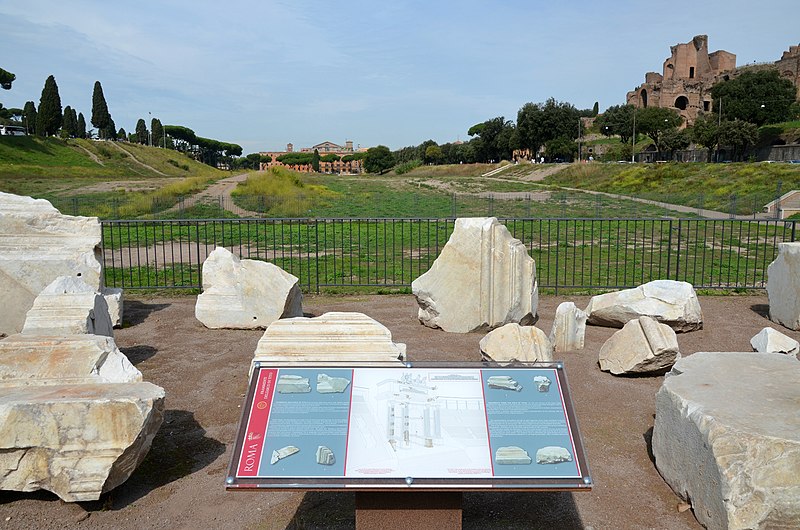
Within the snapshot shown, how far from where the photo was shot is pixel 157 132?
9650 cm

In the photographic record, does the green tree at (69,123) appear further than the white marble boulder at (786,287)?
Yes

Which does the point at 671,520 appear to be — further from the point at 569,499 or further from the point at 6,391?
the point at 6,391

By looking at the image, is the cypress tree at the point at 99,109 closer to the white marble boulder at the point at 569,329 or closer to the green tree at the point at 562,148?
the green tree at the point at 562,148

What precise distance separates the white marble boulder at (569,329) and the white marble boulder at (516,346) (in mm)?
1249

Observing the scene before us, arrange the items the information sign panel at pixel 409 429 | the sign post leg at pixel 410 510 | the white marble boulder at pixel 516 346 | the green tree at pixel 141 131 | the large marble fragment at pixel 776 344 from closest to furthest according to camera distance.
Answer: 1. the information sign panel at pixel 409 429
2. the sign post leg at pixel 410 510
3. the white marble boulder at pixel 516 346
4. the large marble fragment at pixel 776 344
5. the green tree at pixel 141 131

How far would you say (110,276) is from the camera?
1282cm

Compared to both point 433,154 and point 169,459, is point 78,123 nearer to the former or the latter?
point 433,154

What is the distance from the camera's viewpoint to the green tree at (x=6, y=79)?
214 ft

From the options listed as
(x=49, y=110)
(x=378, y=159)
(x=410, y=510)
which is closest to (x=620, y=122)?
(x=378, y=159)

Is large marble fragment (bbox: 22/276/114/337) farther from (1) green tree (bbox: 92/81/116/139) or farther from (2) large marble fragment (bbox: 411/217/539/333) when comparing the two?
(1) green tree (bbox: 92/81/116/139)

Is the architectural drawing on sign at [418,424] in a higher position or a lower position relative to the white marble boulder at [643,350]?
higher

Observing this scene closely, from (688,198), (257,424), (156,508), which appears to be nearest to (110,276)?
(156,508)

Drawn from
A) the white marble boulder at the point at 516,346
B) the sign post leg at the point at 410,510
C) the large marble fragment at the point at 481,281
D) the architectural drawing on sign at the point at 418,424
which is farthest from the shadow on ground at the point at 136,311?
the sign post leg at the point at 410,510

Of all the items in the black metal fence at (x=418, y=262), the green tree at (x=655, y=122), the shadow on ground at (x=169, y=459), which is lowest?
the shadow on ground at (x=169, y=459)
